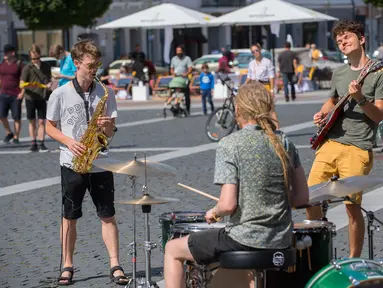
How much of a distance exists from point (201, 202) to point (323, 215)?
13.8 ft

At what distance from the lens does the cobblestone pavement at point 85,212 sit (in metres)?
7.95

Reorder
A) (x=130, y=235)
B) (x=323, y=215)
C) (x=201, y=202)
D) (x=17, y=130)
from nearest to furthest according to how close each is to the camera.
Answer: (x=323, y=215), (x=130, y=235), (x=201, y=202), (x=17, y=130)

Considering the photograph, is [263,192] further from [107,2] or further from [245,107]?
[107,2]

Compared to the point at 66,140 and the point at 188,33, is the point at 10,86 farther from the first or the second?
the point at 188,33

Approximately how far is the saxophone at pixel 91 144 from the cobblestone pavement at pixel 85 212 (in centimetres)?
85

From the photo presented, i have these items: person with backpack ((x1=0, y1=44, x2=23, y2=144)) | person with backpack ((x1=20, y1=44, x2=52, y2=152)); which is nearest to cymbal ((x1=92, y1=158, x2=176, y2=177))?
person with backpack ((x1=20, y1=44, x2=52, y2=152))

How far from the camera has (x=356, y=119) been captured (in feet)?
23.1

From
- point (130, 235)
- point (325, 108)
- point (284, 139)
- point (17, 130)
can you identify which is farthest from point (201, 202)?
point (17, 130)

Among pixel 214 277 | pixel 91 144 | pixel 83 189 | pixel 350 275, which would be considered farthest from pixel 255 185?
pixel 83 189

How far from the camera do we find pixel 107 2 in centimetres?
4941

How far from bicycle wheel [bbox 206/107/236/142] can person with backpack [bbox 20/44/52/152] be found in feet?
9.34

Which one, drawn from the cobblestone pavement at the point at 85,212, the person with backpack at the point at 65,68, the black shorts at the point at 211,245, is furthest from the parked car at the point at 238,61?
the black shorts at the point at 211,245

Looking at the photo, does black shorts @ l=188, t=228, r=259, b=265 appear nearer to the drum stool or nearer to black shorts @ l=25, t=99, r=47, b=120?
the drum stool

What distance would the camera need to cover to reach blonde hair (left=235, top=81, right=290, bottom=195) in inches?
212
